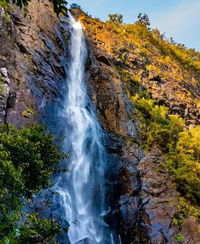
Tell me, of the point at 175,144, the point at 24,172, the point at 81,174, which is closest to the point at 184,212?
the point at 81,174

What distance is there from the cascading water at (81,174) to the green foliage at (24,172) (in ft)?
4.75

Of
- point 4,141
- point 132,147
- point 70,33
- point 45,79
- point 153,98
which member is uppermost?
point 70,33

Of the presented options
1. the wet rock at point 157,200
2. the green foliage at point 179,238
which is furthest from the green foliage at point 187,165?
the green foliage at point 179,238

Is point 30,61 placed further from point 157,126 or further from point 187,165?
point 187,165

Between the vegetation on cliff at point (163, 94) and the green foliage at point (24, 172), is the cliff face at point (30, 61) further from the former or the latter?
the vegetation on cliff at point (163, 94)

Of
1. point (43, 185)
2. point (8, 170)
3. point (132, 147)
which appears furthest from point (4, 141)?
point (132, 147)

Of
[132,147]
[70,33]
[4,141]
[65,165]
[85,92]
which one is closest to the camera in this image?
[4,141]

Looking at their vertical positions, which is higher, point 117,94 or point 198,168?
point 117,94

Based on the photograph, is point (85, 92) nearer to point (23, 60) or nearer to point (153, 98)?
point (23, 60)

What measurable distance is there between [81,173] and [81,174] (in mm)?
52

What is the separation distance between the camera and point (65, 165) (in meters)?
12.0

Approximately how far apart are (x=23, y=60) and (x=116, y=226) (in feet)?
30.4

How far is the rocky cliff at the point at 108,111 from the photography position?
1059 cm

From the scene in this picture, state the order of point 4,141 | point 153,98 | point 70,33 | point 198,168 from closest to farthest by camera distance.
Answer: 1. point 4,141
2. point 198,168
3. point 70,33
4. point 153,98
